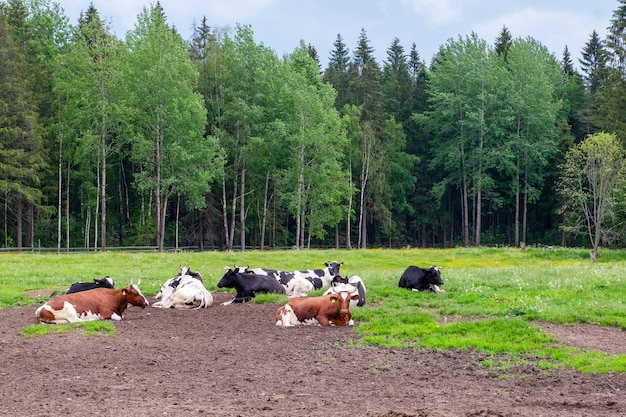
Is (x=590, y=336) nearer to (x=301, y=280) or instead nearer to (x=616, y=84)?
(x=301, y=280)

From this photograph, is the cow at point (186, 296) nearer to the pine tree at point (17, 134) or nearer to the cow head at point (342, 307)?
the cow head at point (342, 307)

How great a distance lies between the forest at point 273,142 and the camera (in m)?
51.0

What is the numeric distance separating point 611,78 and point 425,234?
32493 millimetres

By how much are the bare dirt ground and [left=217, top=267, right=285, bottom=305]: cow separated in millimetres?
4853

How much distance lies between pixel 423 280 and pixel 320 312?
5.96 meters

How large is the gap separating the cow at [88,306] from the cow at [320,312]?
13.5 feet

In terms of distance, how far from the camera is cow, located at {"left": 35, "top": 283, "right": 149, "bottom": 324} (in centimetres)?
1559

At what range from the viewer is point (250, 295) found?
65.0 feet

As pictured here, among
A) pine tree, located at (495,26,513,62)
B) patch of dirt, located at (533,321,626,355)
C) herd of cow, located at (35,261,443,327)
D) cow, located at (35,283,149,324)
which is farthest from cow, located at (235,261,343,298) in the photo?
pine tree, located at (495,26,513,62)

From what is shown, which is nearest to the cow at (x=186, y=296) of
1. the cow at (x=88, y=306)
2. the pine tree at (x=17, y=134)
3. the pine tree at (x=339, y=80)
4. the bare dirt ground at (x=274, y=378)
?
the cow at (x=88, y=306)

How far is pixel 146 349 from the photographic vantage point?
42.3 feet

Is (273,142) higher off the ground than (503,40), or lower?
lower

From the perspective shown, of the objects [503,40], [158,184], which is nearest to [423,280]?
[158,184]

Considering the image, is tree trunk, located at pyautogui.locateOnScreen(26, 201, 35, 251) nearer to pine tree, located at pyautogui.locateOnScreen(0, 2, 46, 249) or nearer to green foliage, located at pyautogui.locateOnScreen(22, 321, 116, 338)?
pine tree, located at pyautogui.locateOnScreen(0, 2, 46, 249)
